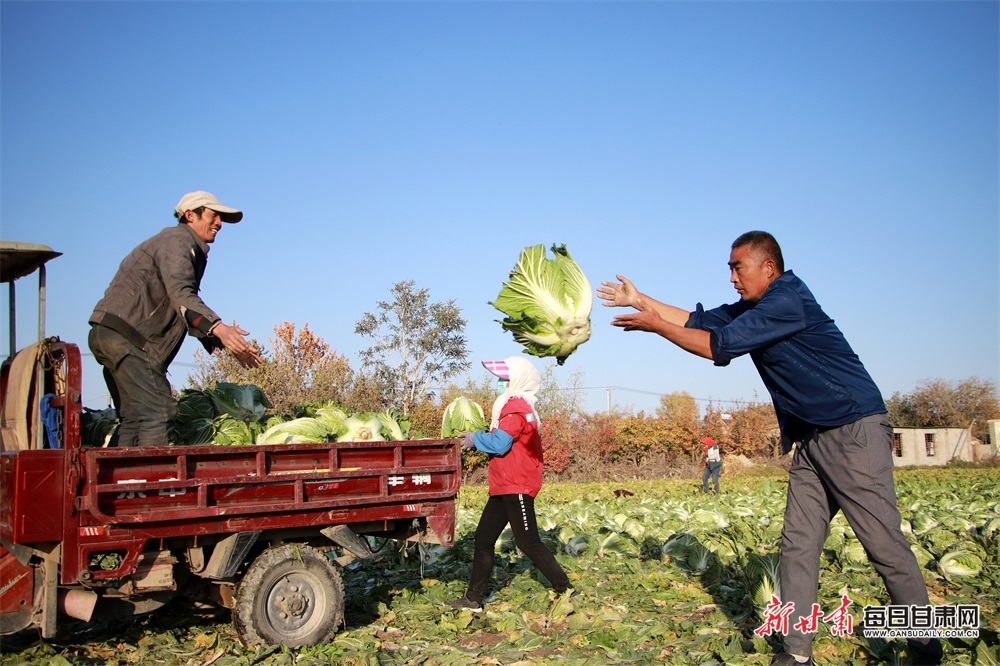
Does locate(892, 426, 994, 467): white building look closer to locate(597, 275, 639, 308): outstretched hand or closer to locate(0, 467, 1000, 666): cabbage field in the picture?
locate(0, 467, 1000, 666): cabbage field

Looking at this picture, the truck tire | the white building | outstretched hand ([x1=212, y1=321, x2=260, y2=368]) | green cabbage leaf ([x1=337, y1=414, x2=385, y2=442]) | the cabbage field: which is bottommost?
the white building

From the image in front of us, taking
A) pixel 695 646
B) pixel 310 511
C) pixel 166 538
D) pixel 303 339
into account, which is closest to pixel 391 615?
pixel 310 511

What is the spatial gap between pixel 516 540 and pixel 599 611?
3.04ft

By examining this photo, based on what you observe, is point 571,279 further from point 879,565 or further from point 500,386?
point 879,565

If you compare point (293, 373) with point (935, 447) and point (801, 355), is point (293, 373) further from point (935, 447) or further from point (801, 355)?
point (935, 447)

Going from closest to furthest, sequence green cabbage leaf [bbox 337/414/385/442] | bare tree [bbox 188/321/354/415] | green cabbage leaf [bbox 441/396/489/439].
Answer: green cabbage leaf [bbox 337/414/385/442] → green cabbage leaf [bbox 441/396/489/439] → bare tree [bbox 188/321/354/415]

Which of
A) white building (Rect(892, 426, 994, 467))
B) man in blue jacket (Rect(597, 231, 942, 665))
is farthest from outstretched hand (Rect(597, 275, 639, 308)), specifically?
white building (Rect(892, 426, 994, 467))

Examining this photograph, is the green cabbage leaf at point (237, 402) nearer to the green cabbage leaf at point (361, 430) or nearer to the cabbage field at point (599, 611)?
the green cabbage leaf at point (361, 430)

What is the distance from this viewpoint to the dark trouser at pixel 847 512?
451 cm

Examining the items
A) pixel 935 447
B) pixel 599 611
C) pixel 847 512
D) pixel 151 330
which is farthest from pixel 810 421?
pixel 935 447

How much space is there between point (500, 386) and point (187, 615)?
11.0 ft

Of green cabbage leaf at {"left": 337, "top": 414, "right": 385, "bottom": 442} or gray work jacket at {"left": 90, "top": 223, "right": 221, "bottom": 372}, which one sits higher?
gray work jacket at {"left": 90, "top": 223, "right": 221, "bottom": 372}

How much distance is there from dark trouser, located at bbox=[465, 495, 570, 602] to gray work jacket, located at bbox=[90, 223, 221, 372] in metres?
2.82

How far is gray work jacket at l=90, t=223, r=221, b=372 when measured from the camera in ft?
19.0
